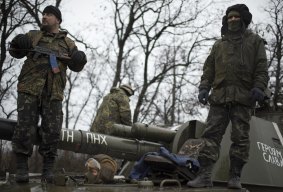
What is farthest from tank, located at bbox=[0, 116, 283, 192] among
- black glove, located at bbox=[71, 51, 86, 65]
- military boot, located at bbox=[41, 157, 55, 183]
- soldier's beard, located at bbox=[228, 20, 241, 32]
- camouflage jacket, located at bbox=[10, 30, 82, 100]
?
soldier's beard, located at bbox=[228, 20, 241, 32]

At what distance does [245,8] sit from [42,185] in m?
2.74

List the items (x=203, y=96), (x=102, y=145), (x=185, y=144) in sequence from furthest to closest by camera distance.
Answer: (x=185, y=144) < (x=102, y=145) < (x=203, y=96)

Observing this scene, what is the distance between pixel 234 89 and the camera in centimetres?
485

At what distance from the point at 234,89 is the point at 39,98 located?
1.94 meters

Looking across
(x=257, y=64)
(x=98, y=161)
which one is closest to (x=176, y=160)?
(x=98, y=161)

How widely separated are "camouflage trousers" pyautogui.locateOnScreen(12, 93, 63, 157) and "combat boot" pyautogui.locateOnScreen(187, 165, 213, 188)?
136 centimetres

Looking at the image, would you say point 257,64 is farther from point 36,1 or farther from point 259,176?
point 36,1

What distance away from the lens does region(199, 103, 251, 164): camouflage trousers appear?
473 cm

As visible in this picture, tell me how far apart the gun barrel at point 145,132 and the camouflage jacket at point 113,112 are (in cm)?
95

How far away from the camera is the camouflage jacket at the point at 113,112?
758 centimetres

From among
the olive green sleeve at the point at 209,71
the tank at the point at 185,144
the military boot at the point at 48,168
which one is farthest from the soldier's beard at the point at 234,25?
the military boot at the point at 48,168

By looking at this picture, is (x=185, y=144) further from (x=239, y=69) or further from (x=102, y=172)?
(x=102, y=172)

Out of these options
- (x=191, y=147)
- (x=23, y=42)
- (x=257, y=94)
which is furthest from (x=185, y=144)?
(x=23, y=42)

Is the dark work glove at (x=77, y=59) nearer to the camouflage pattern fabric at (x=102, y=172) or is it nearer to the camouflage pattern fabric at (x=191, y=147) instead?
the camouflage pattern fabric at (x=102, y=172)
